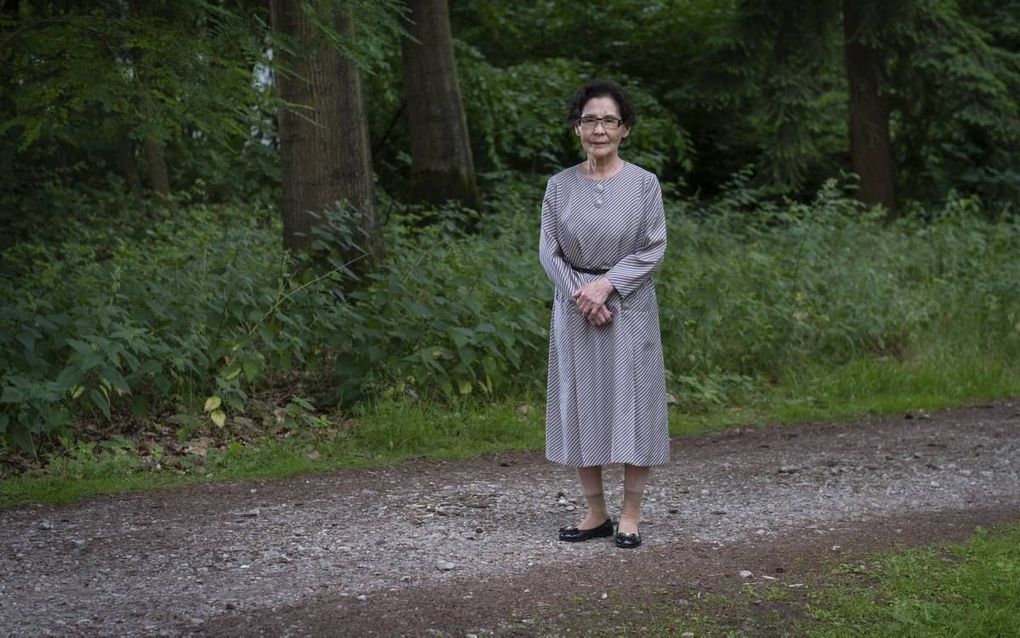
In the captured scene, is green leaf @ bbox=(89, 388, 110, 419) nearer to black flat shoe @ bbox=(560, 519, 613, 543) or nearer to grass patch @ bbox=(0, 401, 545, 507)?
grass patch @ bbox=(0, 401, 545, 507)

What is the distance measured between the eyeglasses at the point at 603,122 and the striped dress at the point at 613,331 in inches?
7.7

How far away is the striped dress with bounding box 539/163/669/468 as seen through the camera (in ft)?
18.5

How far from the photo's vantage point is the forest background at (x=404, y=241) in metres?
7.29

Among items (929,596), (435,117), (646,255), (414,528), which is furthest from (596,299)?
(435,117)

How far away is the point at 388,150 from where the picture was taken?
17984mm

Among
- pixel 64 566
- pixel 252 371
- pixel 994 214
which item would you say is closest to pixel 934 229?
pixel 994 214

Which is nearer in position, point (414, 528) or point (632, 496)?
point (632, 496)

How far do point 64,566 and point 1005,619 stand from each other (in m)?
3.82

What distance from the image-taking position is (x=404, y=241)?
1052cm

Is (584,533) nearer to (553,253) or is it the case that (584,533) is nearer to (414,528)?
(414,528)

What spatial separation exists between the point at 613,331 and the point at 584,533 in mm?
984

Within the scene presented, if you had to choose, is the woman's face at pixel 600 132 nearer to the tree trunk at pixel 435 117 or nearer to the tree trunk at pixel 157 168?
the tree trunk at pixel 435 117

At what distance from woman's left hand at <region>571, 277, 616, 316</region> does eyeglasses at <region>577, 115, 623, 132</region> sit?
669 millimetres

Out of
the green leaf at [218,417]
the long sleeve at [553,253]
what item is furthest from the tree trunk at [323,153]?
the long sleeve at [553,253]
